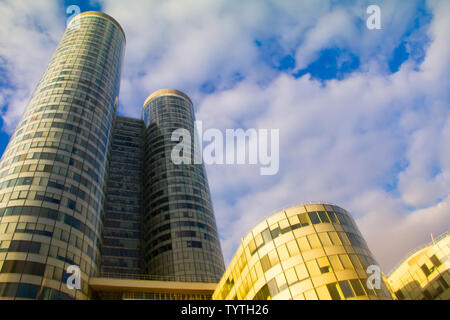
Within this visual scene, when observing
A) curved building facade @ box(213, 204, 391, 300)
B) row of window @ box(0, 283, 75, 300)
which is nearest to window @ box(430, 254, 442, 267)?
curved building facade @ box(213, 204, 391, 300)

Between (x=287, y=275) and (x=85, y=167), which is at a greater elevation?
(x=85, y=167)

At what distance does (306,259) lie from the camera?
126 feet

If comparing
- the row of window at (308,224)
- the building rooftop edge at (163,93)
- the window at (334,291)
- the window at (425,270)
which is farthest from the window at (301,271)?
the building rooftop edge at (163,93)

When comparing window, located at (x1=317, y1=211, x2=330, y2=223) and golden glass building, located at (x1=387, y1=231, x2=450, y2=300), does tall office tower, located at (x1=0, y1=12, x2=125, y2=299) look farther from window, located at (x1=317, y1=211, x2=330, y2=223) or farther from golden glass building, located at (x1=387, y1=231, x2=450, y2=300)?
golden glass building, located at (x1=387, y1=231, x2=450, y2=300)

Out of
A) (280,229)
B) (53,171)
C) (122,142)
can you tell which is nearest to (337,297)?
(280,229)

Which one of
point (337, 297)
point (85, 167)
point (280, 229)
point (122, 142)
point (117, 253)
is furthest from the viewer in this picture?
point (122, 142)

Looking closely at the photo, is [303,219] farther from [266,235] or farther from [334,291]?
[334,291]

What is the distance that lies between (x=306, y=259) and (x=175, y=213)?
66945 millimetres

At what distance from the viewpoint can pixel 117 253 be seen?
3553 inches

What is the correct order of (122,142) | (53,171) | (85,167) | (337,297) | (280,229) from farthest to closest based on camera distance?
(122,142) → (85,167) → (53,171) → (280,229) → (337,297)

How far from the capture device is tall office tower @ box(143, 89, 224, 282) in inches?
3460

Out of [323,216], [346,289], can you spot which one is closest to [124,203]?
[323,216]
